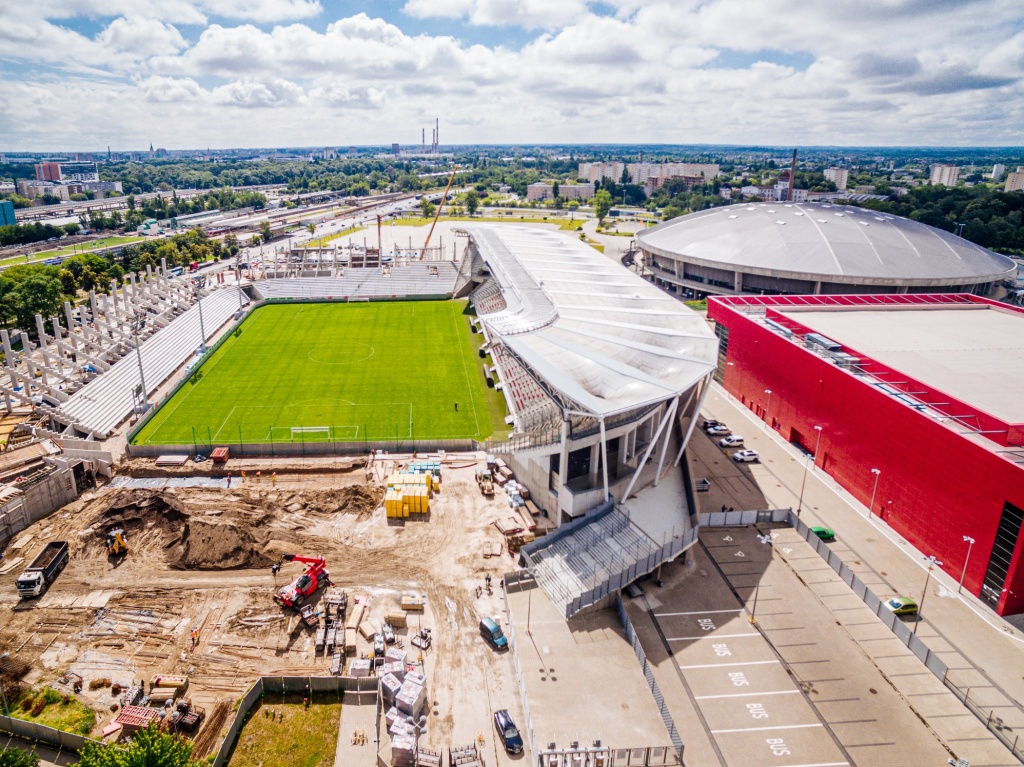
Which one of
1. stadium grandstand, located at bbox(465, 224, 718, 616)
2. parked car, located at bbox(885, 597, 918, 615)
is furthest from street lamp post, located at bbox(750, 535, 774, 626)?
parked car, located at bbox(885, 597, 918, 615)

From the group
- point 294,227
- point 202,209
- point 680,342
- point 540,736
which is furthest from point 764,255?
point 202,209

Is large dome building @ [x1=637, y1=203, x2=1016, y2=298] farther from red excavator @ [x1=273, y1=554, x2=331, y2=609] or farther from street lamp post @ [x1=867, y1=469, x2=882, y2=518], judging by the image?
red excavator @ [x1=273, y1=554, x2=331, y2=609]

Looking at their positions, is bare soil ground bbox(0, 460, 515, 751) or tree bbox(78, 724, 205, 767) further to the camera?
bare soil ground bbox(0, 460, 515, 751)

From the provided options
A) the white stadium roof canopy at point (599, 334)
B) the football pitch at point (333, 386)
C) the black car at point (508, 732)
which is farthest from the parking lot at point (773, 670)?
the football pitch at point (333, 386)

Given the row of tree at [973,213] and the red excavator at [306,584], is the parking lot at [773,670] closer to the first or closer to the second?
the red excavator at [306,584]

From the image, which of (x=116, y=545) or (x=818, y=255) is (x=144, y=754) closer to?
(x=116, y=545)

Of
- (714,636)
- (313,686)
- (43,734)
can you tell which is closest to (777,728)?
(714,636)

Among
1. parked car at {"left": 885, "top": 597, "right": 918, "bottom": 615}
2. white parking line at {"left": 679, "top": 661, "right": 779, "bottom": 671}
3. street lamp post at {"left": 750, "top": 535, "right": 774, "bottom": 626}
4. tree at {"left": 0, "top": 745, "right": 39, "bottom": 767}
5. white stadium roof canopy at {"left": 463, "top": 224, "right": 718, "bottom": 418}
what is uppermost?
white stadium roof canopy at {"left": 463, "top": 224, "right": 718, "bottom": 418}

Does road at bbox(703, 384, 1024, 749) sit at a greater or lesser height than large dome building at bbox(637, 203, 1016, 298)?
lesser
